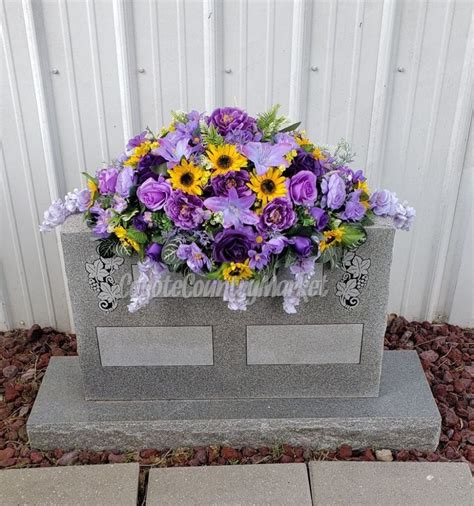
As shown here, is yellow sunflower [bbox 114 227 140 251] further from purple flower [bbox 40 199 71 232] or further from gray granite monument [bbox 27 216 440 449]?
purple flower [bbox 40 199 71 232]

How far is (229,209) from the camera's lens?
77.9 inches

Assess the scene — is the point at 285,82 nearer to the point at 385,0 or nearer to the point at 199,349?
the point at 385,0

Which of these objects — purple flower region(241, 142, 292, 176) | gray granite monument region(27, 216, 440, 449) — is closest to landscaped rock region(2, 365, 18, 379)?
gray granite monument region(27, 216, 440, 449)

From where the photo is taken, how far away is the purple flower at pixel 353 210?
2088 millimetres

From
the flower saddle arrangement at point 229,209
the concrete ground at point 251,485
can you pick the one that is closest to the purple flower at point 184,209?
the flower saddle arrangement at point 229,209

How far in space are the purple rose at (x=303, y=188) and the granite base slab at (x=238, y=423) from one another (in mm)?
893

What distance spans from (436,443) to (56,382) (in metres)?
1.63

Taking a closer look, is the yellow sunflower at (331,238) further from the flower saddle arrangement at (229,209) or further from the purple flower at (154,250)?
the purple flower at (154,250)

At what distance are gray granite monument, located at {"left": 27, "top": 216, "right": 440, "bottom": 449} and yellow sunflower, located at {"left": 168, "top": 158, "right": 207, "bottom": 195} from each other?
392 mm

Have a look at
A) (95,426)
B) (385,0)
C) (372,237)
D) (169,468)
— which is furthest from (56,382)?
(385,0)

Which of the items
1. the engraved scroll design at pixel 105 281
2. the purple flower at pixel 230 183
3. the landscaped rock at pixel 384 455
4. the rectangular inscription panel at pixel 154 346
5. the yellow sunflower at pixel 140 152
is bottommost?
the landscaped rock at pixel 384 455

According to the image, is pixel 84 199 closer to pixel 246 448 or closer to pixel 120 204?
pixel 120 204

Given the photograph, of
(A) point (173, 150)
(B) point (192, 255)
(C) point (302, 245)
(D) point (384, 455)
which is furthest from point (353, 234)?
(D) point (384, 455)

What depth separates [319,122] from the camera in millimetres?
2777
